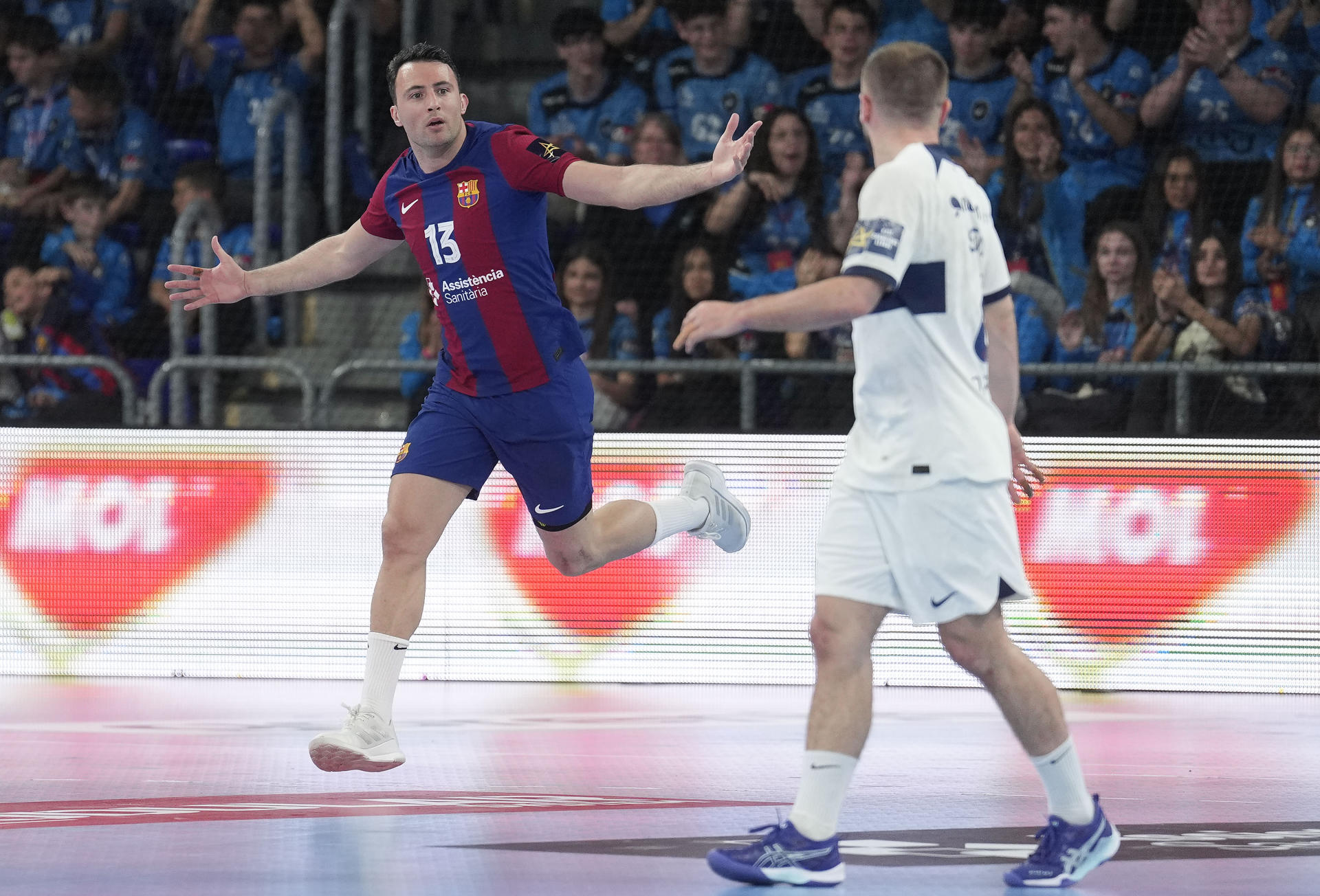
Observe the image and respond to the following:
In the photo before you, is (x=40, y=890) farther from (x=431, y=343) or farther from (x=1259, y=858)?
(x=431, y=343)

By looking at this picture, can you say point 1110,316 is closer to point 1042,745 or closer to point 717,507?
point 717,507

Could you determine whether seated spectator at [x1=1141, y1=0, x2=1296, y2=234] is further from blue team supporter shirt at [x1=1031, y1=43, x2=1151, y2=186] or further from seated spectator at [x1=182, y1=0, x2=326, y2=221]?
seated spectator at [x1=182, y1=0, x2=326, y2=221]

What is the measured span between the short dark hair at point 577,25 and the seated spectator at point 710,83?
445 mm

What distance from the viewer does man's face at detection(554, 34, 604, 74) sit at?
8883 mm

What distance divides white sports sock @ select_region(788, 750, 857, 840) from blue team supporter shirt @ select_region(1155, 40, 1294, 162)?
215 inches

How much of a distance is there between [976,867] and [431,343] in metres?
5.12

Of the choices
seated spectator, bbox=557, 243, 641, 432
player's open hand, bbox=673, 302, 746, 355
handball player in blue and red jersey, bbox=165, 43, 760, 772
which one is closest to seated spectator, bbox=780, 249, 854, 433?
seated spectator, bbox=557, 243, 641, 432

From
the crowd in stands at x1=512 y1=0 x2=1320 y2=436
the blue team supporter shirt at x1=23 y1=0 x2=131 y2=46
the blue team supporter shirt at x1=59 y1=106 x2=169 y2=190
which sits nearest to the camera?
the crowd in stands at x1=512 y1=0 x2=1320 y2=436

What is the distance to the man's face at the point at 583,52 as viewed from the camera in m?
8.88

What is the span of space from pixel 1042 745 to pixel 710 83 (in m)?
5.86

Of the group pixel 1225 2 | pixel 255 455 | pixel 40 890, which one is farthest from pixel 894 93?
pixel 1225 2

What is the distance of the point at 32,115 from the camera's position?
952cm

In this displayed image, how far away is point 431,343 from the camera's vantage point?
323 inches

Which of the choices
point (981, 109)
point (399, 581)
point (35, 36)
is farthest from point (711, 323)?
point (35, 36)
